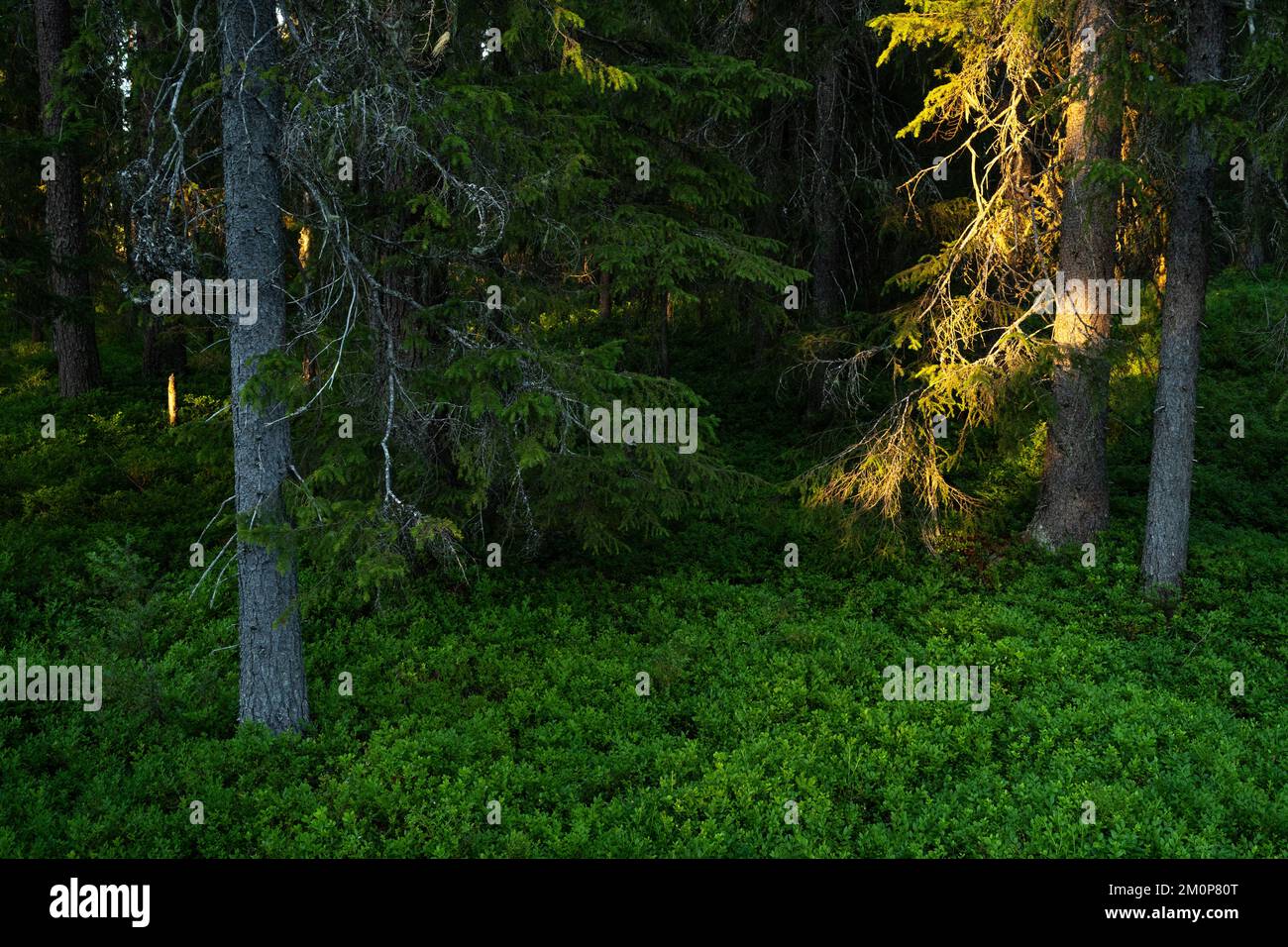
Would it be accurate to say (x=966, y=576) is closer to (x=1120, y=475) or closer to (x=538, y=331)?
(x=1120, y=475)

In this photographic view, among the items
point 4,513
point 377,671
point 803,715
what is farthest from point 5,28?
point 803,715

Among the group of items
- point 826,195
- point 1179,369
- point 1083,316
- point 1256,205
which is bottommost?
point 1179,369

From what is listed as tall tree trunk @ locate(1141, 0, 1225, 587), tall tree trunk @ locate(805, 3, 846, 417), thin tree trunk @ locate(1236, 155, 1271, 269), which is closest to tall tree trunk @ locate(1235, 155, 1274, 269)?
thin tree trunk @ locate(1236, 155, 1271, 269)

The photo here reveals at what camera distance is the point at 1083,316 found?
33.6ft

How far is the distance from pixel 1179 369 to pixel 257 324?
982cm

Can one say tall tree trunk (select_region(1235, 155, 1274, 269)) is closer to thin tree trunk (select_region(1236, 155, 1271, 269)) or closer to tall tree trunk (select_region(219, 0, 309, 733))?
thin tree trunk (select_region(1236, 155, 1271, 269))

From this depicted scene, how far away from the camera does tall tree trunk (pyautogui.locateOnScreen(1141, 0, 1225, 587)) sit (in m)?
9.28

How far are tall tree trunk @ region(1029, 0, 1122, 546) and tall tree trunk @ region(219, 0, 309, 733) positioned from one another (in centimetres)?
826

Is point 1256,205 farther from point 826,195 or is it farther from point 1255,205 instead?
point 826,195

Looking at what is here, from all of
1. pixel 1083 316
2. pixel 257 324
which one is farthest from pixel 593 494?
pixel 1083 316

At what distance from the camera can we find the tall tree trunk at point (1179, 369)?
30.5 feet

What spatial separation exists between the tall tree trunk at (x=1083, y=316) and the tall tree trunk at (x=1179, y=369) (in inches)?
26.5

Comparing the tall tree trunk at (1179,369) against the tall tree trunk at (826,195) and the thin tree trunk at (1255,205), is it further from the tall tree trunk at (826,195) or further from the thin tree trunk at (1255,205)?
the tall tree trunk at (826,195)

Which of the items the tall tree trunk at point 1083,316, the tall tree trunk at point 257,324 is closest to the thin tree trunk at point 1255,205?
the tall tree trunk at point 1083,316
